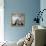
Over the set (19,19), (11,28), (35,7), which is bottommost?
(11,28)

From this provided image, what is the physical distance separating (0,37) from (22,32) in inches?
34.7

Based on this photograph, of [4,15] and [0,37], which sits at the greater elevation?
[4,15]

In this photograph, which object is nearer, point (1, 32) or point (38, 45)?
point (38, 45)

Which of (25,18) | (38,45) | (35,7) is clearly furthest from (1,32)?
(38,45)

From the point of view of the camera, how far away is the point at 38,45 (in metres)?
Answer: 2.53

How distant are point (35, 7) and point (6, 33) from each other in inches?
60.0

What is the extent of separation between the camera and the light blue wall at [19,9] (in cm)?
501

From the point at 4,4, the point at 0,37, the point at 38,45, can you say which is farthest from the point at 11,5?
the point at 38,45

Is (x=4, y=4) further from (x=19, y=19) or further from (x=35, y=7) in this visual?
(x=35, y=7)

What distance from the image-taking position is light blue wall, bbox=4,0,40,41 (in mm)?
5012

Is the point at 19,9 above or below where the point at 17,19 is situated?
above

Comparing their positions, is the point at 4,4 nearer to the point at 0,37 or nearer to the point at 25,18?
the point at 25,18

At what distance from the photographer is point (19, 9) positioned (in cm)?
506

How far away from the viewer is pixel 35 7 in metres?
5.12
